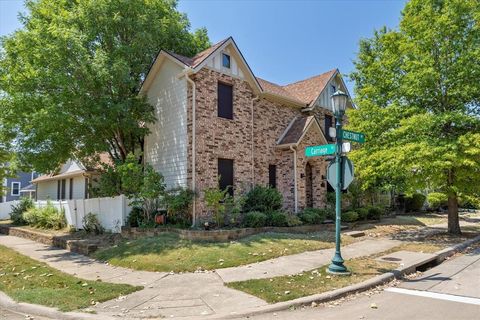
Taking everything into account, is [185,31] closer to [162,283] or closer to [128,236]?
[128,236]

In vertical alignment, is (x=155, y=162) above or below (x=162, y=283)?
above

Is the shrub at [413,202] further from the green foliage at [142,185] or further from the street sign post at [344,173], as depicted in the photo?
the street sign post at [344,173]

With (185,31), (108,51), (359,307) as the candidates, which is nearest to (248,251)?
(359,307)

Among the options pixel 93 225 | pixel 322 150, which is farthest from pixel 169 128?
pixel 322 150

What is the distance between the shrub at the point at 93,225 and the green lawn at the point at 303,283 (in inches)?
368

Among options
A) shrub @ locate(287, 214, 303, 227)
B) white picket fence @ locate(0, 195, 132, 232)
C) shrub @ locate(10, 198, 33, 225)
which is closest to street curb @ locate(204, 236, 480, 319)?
shrub @ locate(287, 214, 303, 227)

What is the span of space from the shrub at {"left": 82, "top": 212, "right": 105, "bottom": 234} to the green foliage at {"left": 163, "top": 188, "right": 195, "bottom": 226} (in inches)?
141

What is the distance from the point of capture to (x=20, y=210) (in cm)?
2170

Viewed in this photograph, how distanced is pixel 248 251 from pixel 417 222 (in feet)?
40.5

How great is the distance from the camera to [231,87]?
1533cm

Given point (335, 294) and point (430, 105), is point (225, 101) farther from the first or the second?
point (335, 294)

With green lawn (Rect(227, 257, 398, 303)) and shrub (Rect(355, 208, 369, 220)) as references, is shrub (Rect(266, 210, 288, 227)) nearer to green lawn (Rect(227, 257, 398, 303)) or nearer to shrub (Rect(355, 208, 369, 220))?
green lawn (Rect(227, 257, 398, 303))

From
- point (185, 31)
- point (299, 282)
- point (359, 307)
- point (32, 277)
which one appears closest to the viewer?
point (359, 307)

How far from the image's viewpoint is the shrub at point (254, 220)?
13000 mm
